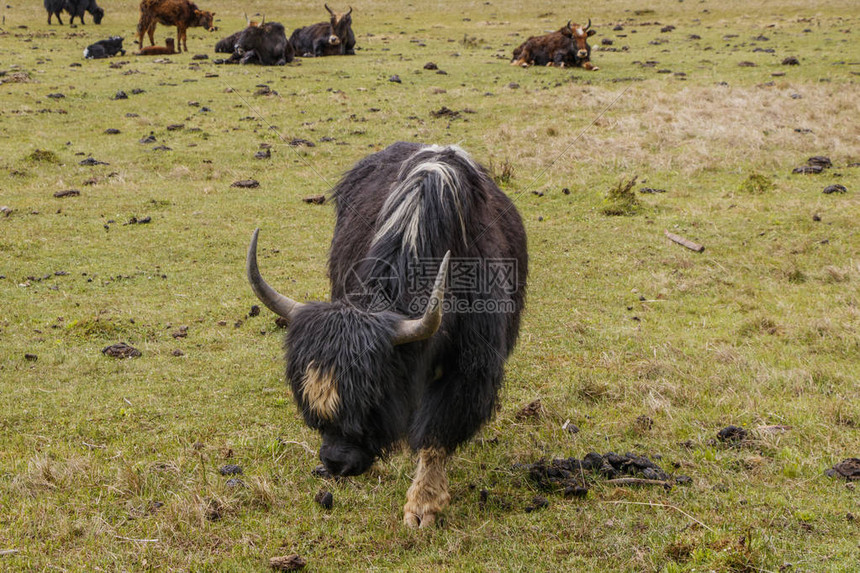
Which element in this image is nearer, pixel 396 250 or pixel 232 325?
pixel 396 250

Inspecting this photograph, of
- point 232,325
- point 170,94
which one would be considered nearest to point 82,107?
point 170,94

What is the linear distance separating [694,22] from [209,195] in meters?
25.6

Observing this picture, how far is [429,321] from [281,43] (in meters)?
19.3

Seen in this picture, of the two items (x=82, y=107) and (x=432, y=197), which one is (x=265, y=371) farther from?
(x=82, y=107)

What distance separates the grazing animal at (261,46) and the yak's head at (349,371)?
18.4 m

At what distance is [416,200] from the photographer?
4.02 m

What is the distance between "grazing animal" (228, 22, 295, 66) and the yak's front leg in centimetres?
1832

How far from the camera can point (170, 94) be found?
16.6m

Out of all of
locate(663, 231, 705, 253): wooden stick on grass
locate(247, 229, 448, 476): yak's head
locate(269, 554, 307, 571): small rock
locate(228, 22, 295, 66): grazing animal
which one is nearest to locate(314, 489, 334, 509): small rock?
locate(269, 554, 307, 571): small rock

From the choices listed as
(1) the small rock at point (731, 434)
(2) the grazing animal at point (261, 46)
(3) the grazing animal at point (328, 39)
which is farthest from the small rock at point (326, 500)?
(3) the grazing animal at point (328, 39)

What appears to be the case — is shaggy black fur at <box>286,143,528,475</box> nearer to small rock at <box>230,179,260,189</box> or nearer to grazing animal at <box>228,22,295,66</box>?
small rock at <box>230,179,260,189</box>

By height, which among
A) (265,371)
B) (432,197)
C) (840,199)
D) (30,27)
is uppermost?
(30,27)

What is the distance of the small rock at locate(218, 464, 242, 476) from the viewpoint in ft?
15.2

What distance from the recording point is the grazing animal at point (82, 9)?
90.5ft
